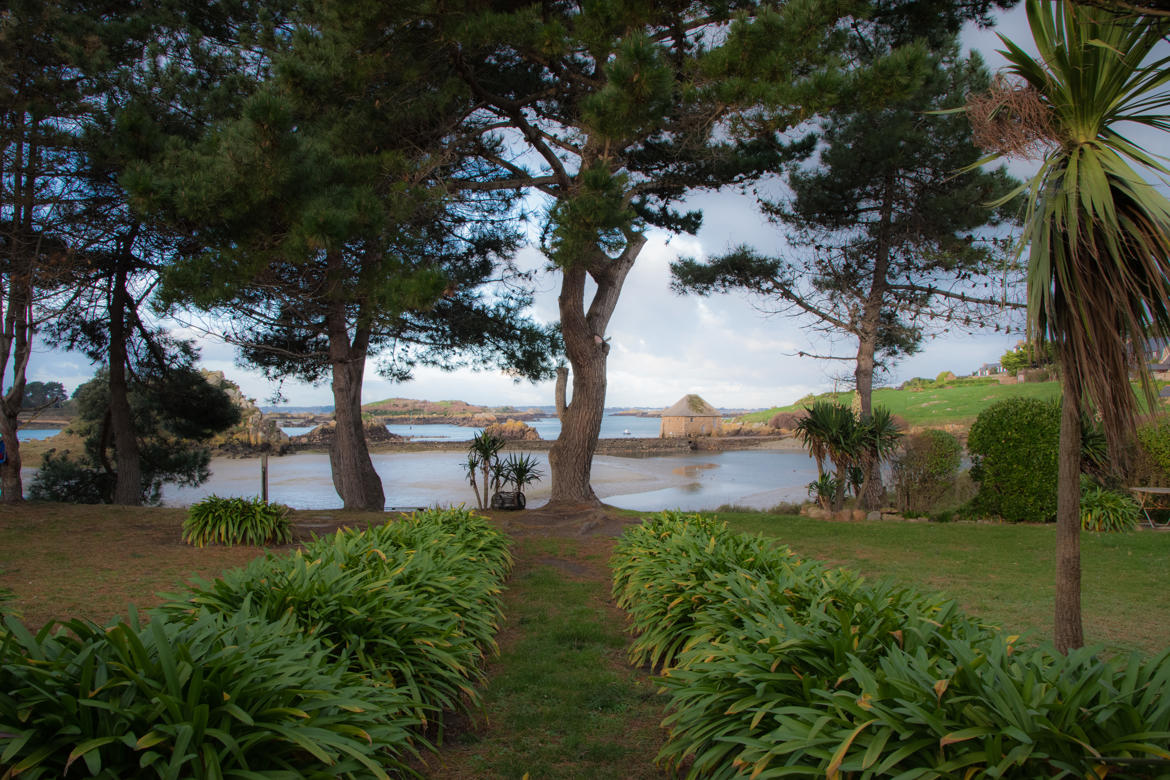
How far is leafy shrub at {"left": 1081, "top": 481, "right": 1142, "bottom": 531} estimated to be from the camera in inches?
362

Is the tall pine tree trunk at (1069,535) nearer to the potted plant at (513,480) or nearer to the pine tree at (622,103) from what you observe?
the pine tree at (622,103)

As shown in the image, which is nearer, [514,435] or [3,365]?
[3,365]

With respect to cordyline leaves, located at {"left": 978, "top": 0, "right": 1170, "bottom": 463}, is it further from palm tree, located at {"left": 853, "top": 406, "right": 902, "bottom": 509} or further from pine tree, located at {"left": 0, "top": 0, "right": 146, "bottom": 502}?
pine tree, located at {"left": 0, "top": 0, "right": 146, "bottom": 502}

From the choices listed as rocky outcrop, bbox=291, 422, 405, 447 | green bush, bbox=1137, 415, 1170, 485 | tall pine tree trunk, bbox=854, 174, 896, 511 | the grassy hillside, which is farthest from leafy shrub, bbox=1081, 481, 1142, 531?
rocky outcrop, bbox=291, 422, 405, 447

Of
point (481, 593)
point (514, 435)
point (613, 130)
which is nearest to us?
point (481, 593)

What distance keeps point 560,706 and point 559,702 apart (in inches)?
2.5

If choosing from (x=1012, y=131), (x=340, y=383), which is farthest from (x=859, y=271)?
(x=1012, y=131)

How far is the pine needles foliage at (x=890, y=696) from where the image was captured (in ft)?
6.46

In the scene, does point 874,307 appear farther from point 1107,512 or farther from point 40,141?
point 40,141

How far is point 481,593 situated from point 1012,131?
4015 millimetres

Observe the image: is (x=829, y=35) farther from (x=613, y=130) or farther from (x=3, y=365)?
(x=3, y=365)

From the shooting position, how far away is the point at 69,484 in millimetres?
14445

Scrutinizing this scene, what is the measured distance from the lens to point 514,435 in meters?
28.3

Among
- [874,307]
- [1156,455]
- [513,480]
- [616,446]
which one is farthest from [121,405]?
[616,446]
